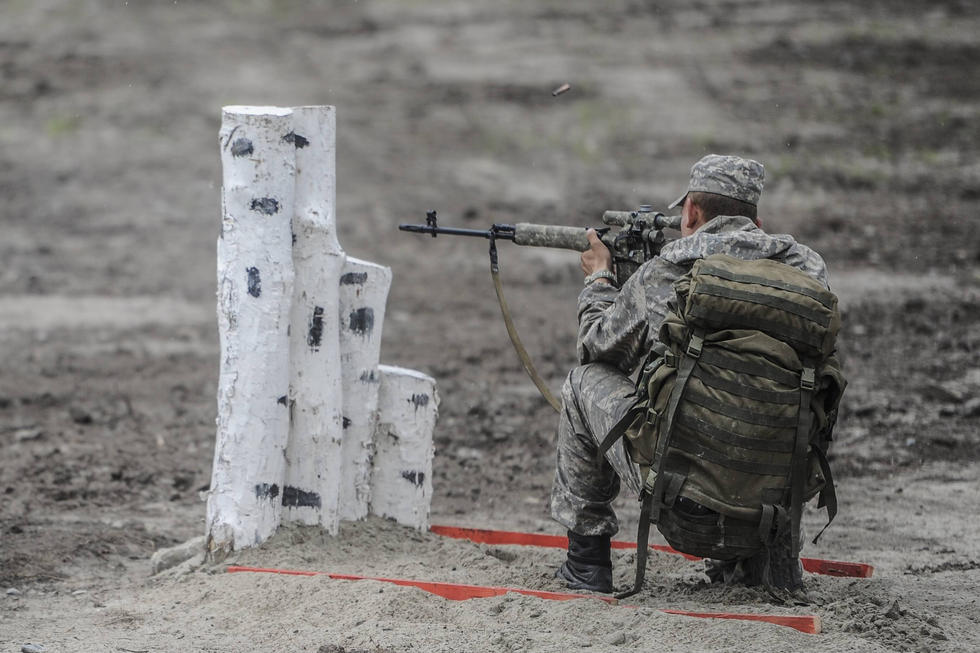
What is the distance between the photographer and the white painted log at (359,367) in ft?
15.8

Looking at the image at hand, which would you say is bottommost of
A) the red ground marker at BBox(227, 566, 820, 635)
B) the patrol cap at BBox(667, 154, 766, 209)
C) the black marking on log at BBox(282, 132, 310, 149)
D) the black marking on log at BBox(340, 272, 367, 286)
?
the red ground marker at BBox(227, 566, 820, 635)

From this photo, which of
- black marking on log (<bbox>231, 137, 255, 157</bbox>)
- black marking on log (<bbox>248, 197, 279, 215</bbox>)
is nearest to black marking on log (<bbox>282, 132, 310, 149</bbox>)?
black marking on log (<bbox>231, 137, 255, 157</bbox>)

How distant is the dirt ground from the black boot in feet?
0.60

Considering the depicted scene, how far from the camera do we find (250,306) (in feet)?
14.9

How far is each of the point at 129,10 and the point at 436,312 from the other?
40.8 ft

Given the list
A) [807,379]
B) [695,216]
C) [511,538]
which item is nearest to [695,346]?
[807,379]

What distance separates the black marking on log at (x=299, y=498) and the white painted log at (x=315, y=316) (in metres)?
0.04

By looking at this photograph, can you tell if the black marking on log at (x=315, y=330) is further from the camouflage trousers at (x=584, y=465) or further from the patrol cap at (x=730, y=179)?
the patrol cap at (x=730, y=179)

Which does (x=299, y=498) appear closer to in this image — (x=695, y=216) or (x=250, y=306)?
(x=250, y=306)

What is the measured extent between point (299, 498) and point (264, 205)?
1.22 meters

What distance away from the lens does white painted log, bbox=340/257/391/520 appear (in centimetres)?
481

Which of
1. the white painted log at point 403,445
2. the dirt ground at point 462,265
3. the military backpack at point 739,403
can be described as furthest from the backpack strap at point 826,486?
the white painted log at point 403,445

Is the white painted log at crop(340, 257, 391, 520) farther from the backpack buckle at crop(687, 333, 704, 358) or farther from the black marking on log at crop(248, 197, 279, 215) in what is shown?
the backpack buckle at crop(687, 333, 704, 358)

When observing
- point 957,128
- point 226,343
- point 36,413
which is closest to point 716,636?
point 226,343
